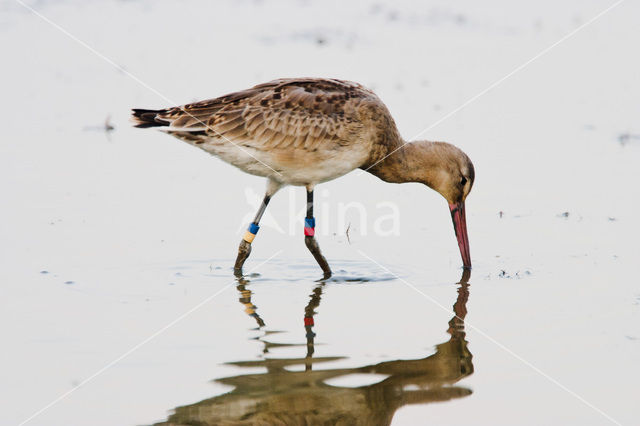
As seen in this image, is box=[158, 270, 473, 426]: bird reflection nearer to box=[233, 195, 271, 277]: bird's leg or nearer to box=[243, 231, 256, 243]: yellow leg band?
box=[233, 195, 271, 277]: bird's leg

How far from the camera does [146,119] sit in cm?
743

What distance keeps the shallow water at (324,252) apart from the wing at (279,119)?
3.12ft

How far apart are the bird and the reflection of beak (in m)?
0.01

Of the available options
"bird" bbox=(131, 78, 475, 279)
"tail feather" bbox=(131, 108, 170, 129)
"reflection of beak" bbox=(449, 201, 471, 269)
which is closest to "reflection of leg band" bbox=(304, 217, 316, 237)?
"bird" bbox=(131, 78, 475, 279)

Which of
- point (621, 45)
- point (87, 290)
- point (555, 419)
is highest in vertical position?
point (621, 45)

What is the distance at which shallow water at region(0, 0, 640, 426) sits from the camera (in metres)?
5.06

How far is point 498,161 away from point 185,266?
419 cm

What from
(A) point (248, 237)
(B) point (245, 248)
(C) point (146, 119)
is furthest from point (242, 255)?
(C) point (146, 119)

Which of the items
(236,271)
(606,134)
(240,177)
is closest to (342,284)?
(236,271)

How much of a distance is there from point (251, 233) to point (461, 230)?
63.4 inches

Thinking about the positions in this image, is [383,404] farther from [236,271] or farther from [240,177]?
[240,177]

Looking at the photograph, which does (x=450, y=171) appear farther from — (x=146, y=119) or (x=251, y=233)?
(x=146, y=119)

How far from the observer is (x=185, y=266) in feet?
24.0

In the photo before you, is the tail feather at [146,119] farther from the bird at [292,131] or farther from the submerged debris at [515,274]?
the submerged debris at [515,274]
